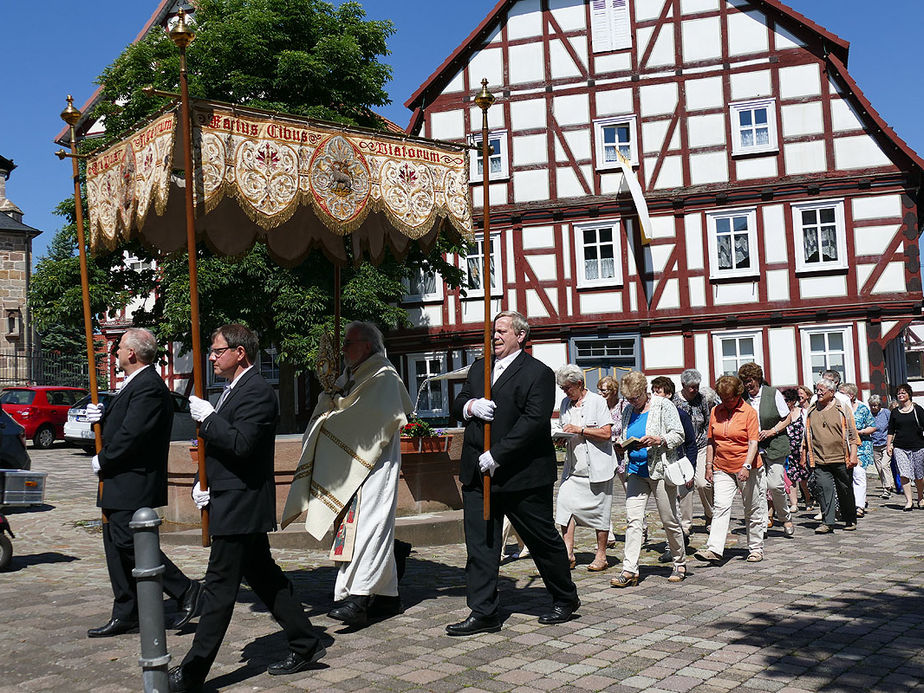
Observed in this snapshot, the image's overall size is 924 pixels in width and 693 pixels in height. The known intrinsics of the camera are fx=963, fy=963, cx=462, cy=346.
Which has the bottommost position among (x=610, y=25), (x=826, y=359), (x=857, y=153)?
(x=826, y=359)

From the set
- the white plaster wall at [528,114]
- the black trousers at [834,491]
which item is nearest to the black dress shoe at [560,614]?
the black trousers at [834,491]

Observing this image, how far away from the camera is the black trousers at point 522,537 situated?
611cm

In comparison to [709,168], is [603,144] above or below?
above

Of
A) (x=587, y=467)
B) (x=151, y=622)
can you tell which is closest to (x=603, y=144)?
(x=587, y=467)

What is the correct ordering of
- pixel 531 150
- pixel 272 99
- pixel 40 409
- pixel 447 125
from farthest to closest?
pixel 447 125 → pixel 531 150 → pixel 40 409 → pixel 272 99

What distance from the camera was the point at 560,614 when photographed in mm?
6344

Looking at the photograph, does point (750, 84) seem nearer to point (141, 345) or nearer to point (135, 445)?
point (141, 345)

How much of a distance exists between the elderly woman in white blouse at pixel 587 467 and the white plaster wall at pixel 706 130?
18.1 metres

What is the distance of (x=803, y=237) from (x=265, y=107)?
44.7ft

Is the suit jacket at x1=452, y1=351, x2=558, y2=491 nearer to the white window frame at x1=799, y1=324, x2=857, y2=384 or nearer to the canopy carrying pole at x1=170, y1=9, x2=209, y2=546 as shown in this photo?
the canopy carrying pole at x1=170, y1=9, x2=209, y2=546

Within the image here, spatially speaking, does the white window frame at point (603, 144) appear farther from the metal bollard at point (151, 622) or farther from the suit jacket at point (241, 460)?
the metal bollard at point (151, 622)

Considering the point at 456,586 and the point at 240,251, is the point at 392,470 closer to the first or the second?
the point at 456,586

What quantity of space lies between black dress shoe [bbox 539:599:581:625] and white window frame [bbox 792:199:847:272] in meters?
19.8

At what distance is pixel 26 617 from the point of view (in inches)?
261
